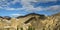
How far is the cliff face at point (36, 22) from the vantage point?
11.0 ft

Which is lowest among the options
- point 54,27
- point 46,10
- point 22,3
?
point 54,27

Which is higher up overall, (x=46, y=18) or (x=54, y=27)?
(x=46, y=18)

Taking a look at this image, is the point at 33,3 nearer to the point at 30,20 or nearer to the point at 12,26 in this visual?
the point at 30,20

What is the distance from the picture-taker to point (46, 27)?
3336mm

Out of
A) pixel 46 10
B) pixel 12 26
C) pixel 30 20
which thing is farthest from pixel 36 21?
pixel 12 26

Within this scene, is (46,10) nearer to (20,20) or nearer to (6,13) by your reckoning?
(20,20)

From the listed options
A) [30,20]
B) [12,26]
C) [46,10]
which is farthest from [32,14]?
[12,26]

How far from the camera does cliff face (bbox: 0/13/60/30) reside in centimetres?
334

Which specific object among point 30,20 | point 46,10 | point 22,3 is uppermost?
point 22,3

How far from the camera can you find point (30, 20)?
11.2 feet

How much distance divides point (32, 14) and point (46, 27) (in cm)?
47

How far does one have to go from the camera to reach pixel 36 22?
3.39 meters

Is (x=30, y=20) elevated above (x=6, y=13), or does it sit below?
below

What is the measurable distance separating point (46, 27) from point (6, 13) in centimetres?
104
